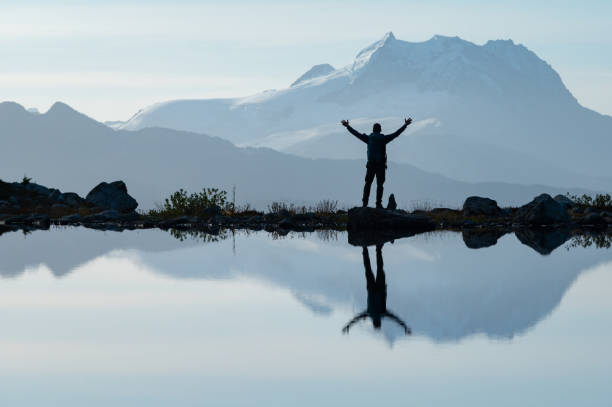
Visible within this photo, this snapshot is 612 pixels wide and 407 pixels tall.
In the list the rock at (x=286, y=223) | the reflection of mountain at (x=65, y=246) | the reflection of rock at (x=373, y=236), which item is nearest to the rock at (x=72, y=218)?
the reflection of mountain at (x=65, y=246)

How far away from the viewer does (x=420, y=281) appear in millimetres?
14781

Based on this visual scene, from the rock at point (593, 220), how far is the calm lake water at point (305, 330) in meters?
11.2

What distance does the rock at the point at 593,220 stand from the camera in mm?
29453

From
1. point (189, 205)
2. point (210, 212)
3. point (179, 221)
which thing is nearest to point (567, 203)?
point (210, 212)

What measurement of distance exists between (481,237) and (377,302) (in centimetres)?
1270

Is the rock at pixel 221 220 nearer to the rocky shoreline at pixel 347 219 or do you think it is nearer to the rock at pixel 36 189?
the rocky shoreline at pixel 347 219

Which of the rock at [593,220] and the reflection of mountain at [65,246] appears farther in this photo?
the rock at [593,220]

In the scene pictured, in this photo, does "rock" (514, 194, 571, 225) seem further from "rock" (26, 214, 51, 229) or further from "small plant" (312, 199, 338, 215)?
"rock" (26, 214, 51, 229)

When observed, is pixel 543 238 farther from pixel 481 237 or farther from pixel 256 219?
pixel 256 219

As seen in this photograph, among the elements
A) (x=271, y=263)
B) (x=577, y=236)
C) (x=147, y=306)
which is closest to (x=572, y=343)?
(x=147, y=306)

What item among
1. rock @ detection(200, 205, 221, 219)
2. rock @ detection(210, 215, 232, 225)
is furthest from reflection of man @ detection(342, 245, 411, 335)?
rock @ detection(200, 205, 221, 219)

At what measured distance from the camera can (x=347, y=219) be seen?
29.6m

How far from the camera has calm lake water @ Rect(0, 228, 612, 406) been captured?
746cm

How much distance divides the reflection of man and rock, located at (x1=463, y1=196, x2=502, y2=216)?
15443 mm
